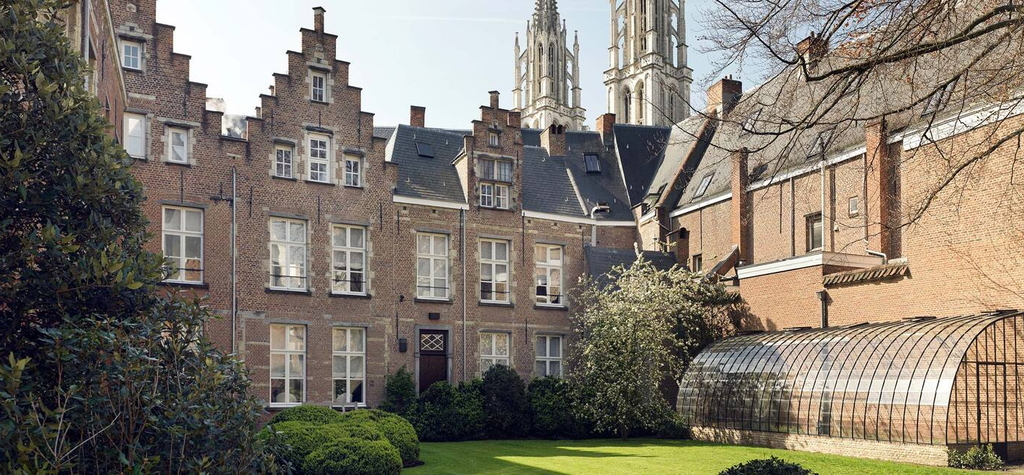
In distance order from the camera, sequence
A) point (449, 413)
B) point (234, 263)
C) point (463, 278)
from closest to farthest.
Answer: point (234, 263)
point (449, 413)
point (463, 278)

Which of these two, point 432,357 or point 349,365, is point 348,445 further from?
point 432,357

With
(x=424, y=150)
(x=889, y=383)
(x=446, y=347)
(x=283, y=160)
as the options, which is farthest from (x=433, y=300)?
(x=889, y=383)

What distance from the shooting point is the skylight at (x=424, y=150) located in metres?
29.5

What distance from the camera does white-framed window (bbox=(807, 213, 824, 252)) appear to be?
2681 cm

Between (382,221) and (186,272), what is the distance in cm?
552

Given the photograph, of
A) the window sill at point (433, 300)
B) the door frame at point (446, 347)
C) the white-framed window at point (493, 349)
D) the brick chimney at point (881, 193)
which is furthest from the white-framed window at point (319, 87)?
the brick chimney at point (881, 193)

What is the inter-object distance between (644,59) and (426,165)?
53.5m

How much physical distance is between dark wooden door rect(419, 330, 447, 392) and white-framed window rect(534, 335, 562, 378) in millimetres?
3315

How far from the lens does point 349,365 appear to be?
26.0 m

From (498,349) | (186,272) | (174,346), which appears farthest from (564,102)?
(174,346)

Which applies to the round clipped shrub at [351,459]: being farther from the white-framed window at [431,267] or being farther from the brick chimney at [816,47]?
the white-framed window at [431,267]

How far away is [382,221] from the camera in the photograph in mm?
26812

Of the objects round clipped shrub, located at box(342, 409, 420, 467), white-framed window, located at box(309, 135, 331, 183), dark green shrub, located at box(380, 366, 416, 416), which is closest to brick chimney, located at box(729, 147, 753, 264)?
dark green shrub, located at box(380, 366, 416, 416)

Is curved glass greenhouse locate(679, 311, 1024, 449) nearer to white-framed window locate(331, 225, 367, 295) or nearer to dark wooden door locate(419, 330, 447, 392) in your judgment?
dark wooden door locate(419, 330, 447, 392)
